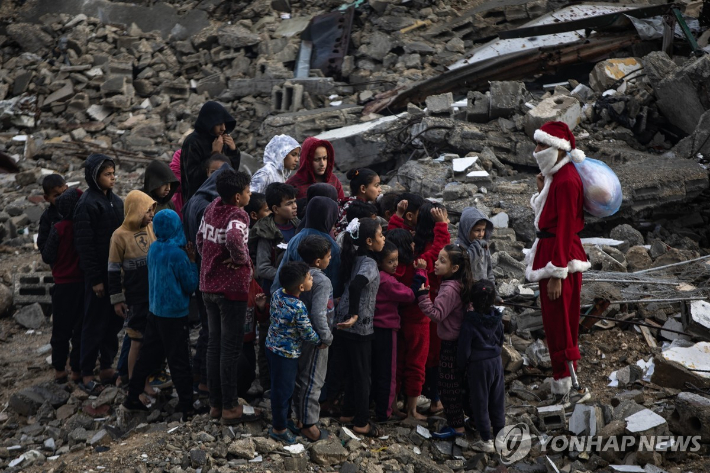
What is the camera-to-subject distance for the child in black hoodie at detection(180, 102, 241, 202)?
632 cm

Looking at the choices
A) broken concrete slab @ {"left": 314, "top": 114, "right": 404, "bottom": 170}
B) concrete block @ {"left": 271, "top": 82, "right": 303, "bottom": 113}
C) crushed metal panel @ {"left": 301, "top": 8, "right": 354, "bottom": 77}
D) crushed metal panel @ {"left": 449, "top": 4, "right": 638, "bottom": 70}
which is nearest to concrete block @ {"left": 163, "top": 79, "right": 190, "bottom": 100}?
concrete block @ {"left": 271, "top": 82, "right": 303, "bottom": 113}

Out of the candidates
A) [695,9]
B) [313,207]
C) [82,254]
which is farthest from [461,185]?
[695,9]

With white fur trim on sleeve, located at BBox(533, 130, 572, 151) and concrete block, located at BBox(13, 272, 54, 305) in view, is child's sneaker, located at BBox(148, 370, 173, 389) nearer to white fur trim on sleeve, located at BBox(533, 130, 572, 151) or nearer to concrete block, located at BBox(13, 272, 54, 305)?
concrete block, located at BBox(13, 272, 54, 305)

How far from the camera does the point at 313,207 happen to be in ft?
15.7

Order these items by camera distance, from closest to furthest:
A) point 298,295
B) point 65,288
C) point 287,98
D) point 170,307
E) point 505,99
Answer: point 298,295 < point 170,307 < point 65,288 < point 505,99 < point 287,98

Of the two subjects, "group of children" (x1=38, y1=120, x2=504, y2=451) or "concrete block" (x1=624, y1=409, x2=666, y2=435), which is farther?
"group of children" (x1=38, y1=120, x2=504, y2=451)

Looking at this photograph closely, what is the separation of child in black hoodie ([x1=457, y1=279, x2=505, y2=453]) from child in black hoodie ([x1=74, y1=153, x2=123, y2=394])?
3003mm

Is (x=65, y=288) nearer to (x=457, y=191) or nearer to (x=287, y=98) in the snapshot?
(x=457, y=191)

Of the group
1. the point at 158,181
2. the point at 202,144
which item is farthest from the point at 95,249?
the point at 202,144

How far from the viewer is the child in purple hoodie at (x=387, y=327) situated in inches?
188

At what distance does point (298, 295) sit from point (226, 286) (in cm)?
Result: 58

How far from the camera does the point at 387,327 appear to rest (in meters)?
4.84

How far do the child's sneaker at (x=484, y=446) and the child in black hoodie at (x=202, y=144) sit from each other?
130 inches

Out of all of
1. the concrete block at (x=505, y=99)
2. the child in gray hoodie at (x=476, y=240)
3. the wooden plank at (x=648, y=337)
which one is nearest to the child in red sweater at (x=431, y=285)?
the child in gray hoodie at (x=476, y=240)
